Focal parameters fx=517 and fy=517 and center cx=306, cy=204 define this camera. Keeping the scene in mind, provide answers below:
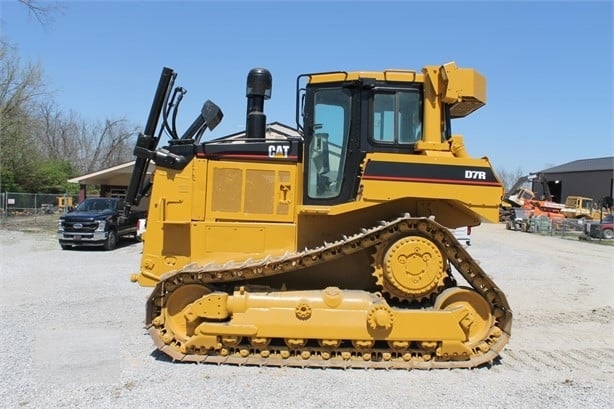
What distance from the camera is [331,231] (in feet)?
21.5

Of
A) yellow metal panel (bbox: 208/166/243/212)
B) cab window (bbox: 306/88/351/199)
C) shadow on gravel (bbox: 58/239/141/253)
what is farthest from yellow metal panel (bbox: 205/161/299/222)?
shadow on gravel (bbox: 58/239/141/253)

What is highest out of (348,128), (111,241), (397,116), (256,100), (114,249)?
(256,100)

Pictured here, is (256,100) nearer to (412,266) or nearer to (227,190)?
(227,190)

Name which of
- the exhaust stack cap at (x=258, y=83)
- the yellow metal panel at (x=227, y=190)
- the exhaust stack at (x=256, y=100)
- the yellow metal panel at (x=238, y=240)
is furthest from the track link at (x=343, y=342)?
the exhaust stack cap at (x=258, y=83)

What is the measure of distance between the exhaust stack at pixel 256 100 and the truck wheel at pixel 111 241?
1327cm

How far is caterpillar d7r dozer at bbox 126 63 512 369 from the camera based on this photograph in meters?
5.85

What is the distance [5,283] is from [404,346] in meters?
9.11

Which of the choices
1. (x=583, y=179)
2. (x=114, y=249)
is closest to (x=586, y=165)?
(x=583, y=179)

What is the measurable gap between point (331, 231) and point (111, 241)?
14.5 meters

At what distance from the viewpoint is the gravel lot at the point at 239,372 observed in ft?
16.2

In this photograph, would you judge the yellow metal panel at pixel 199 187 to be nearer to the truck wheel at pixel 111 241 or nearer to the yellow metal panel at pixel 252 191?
the yellow metal panel at pixel 252 191

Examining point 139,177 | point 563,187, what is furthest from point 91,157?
point 139,177

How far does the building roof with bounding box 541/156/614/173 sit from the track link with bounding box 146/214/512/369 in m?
57.9

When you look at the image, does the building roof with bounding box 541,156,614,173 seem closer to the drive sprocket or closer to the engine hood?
the engine hood
